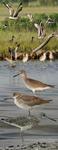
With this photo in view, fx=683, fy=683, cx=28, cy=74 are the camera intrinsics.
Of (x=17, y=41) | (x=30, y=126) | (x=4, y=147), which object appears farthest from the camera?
(x=17, y=41)

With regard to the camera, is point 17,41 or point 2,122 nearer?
point 2,122

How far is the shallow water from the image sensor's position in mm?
11672

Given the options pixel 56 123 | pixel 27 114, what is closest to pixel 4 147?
pixel 56 123

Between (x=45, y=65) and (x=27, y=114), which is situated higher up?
(x=27, y=114)

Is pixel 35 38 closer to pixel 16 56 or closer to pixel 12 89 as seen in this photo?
pixel 16 56

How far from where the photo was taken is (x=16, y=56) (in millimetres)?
29609

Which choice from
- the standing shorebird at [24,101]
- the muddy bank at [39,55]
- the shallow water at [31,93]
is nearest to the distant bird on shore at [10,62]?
the shallow water at [31,93]

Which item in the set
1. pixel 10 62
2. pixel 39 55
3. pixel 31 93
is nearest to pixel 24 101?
pixel 31 93

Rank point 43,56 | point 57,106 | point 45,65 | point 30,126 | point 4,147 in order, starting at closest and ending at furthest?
point 4,147
point 30,126
point 57,106
point 45,65
point 43,56

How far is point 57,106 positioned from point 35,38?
1882cm

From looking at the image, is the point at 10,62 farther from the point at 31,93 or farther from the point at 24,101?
the point at 24,101

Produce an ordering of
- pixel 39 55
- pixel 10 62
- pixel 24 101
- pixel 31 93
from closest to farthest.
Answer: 1. pixel 24 101
2. pixel 31 93
3. pixel 10 62
4. pixel 39 55

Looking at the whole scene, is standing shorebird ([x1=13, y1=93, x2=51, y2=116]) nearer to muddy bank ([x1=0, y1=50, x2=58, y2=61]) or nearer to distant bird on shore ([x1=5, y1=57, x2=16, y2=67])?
distant bird on shore ([x1=5, y1=57, x2=16, y2=67])

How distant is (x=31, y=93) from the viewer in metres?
17.7
